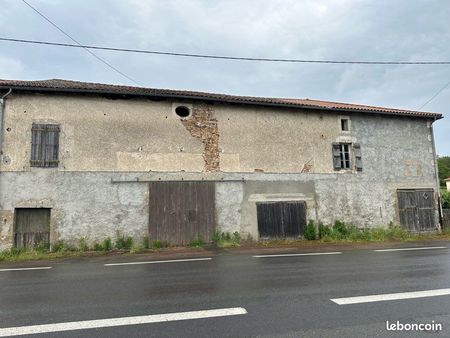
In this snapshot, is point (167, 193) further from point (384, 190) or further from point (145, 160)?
point (384, 190)

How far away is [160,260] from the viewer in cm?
869

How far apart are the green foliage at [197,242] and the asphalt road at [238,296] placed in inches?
150

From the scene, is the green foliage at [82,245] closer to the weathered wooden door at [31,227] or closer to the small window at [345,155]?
the weathered wooden door at [31,227]

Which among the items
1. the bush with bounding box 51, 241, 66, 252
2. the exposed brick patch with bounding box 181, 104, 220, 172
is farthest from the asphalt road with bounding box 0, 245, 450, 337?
the exposed brick patch with bounding box 181, 104, 220, 172

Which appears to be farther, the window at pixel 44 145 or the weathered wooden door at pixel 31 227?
the window at pixel 44 145

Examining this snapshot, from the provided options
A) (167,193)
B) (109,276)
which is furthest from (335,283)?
(167,193)

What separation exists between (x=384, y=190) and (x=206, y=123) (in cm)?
884

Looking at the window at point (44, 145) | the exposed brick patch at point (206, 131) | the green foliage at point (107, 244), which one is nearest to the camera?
the green foliage at point (107, 244)

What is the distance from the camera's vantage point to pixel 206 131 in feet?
42.0

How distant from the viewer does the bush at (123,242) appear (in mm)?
11133

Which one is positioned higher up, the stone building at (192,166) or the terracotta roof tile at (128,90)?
the terracotta roof tile at (128,90)

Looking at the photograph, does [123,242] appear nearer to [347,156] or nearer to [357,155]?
[347,156]

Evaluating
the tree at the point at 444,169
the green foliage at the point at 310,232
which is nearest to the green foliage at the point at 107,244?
the green foliage at the point at 310,232

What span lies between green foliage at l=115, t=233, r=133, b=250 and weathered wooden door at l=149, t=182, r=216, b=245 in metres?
0.79
